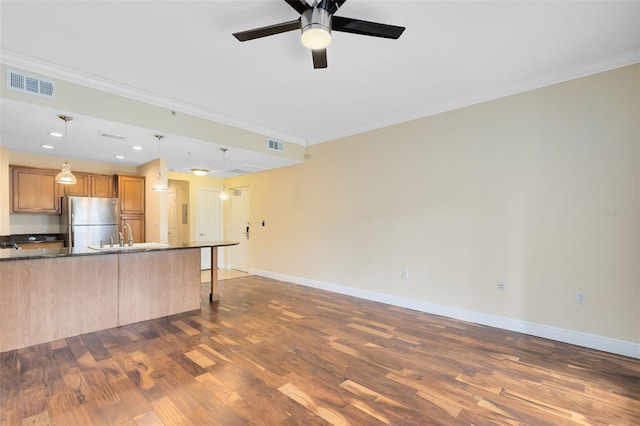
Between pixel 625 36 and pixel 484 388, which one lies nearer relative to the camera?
pixel 484 388

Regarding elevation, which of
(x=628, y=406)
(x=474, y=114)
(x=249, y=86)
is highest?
(x=249, y=86)

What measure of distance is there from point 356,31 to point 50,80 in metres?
3.21

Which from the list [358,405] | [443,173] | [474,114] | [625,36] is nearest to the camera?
[358,405]

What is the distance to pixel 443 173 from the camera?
13.6 ft

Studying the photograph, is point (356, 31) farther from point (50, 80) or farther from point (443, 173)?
point (50, 80)

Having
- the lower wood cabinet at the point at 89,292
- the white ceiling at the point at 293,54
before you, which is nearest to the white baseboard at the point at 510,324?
the lower wood cabinet at the point at 89,292

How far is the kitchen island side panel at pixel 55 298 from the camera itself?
3.07m

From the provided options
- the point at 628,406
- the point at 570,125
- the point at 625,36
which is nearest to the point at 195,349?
the point at 628,406

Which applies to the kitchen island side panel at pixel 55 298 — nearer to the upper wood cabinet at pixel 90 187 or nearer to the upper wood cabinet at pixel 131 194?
the upper wood cabinet at pixel 131 194

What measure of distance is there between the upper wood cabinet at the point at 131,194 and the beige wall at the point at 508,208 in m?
3.90

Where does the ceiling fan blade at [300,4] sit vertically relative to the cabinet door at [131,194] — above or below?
above

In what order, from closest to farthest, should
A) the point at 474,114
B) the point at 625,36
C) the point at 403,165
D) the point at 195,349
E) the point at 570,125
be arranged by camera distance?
the point at 625,36, the point at 195,349, the point at 570,125, the point at 474,114, the point at 403,165

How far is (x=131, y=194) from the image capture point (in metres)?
5.95

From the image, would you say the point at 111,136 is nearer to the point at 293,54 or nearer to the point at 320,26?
the point at 293,54
